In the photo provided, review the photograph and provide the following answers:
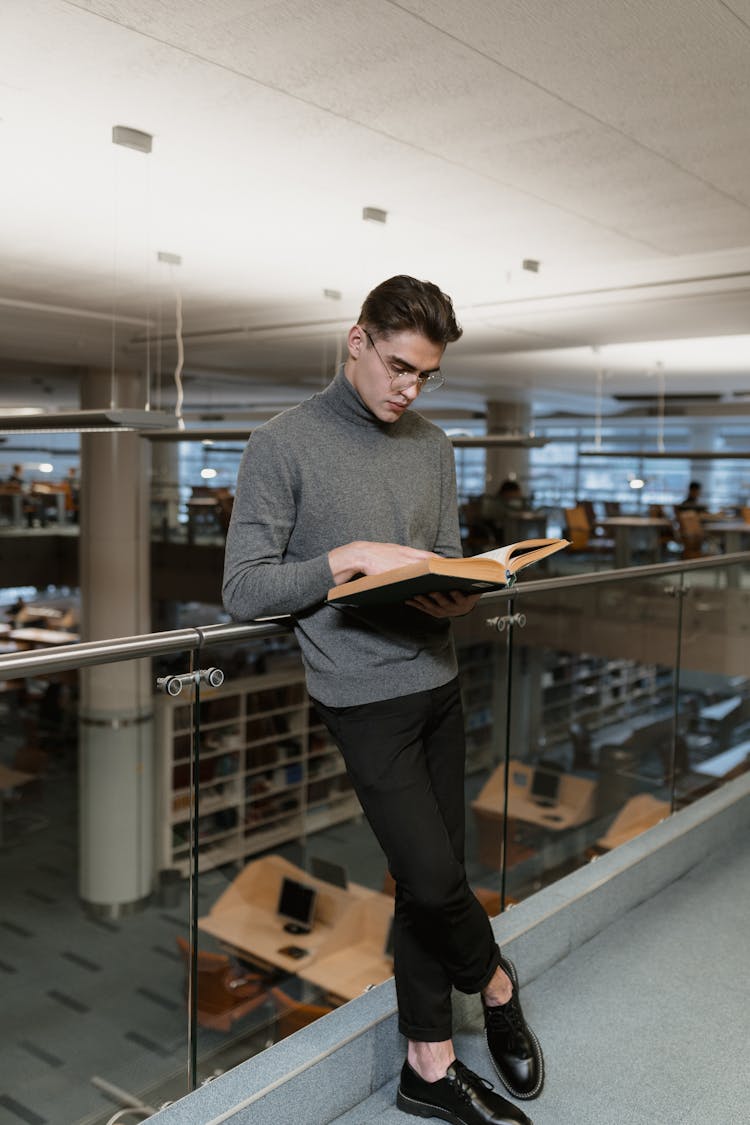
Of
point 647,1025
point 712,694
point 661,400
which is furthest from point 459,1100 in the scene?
point 661,400

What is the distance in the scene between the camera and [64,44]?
3.08 metres

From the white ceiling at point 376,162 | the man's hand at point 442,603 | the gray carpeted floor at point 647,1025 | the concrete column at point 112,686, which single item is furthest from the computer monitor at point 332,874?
the man's hand at point 442,603

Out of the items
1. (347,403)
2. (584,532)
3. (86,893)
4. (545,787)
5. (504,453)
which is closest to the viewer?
(347,403)

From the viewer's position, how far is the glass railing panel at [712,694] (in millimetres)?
3793

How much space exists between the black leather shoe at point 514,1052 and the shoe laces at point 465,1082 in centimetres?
9

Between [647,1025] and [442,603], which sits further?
[647,1025]

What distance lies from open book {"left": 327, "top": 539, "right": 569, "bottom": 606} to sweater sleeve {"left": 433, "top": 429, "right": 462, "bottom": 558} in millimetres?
261

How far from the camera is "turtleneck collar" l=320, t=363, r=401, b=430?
5.03 feet

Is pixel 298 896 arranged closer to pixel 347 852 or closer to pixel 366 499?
pixel 347 852

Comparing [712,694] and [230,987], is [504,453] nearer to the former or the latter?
[712,694]

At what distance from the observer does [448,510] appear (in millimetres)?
1685

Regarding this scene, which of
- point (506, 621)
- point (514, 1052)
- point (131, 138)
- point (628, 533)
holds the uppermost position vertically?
point (131, 138)

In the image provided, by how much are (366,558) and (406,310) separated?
14.5 inches

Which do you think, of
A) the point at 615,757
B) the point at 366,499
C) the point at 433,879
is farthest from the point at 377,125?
the point at 615,757
